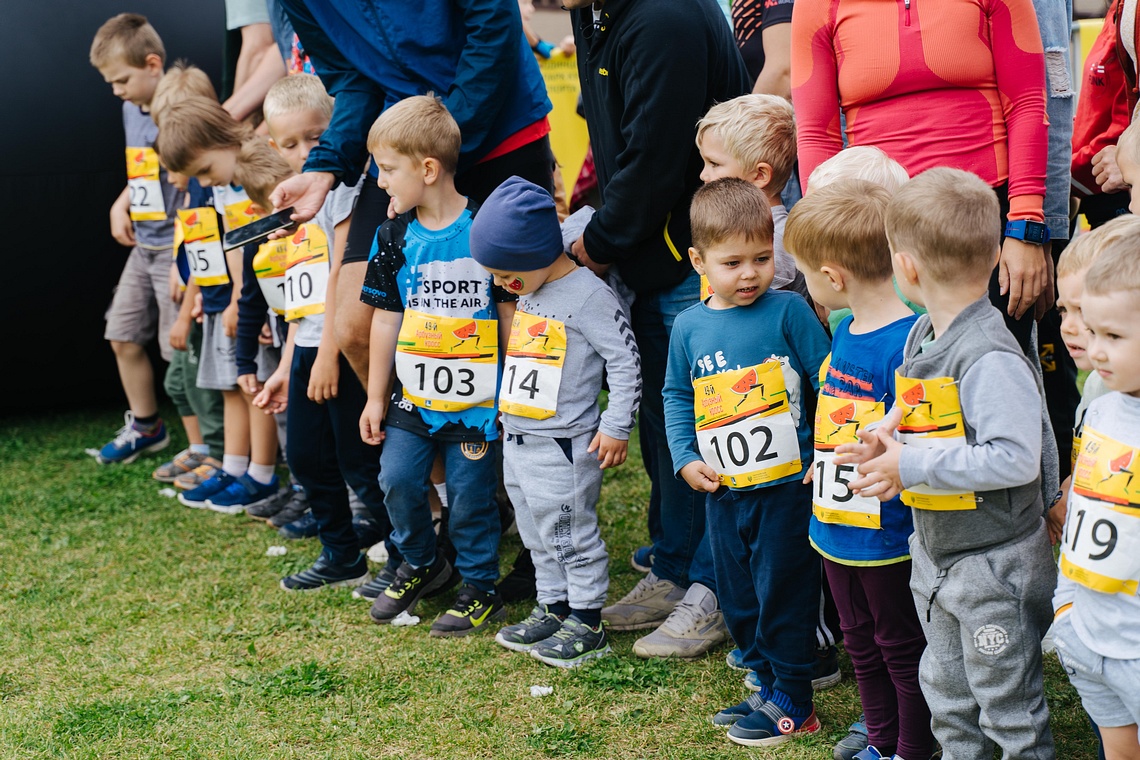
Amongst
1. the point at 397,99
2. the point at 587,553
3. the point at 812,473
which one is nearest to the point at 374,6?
the point at 397,99

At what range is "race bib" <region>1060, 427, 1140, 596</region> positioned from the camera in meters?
2.00

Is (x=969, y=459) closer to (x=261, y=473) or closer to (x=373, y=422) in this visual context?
(x=373, y=422)

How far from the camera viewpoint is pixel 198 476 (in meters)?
5.53

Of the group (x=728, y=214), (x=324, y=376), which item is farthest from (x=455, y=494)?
(x=728, y=214)

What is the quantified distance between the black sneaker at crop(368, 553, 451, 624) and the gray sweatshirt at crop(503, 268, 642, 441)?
0.84m

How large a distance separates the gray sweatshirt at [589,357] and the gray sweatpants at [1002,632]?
3.90 ft

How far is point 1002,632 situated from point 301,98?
3.31 meters

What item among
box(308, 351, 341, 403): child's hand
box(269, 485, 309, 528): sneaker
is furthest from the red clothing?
box(269, 485, 309, 528): sneaker

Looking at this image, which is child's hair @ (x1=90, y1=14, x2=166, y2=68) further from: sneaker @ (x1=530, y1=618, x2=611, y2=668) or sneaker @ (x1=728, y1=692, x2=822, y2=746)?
sneaker @ (x1=728, y1=692, x2=822, y2=746)

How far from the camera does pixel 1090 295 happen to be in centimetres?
205

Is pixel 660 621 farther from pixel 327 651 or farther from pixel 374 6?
pixel 374 6

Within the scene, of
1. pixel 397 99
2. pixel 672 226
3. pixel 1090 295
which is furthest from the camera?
pixel 397 99

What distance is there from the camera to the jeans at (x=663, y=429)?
11.6ft

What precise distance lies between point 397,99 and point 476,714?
6.85ft
